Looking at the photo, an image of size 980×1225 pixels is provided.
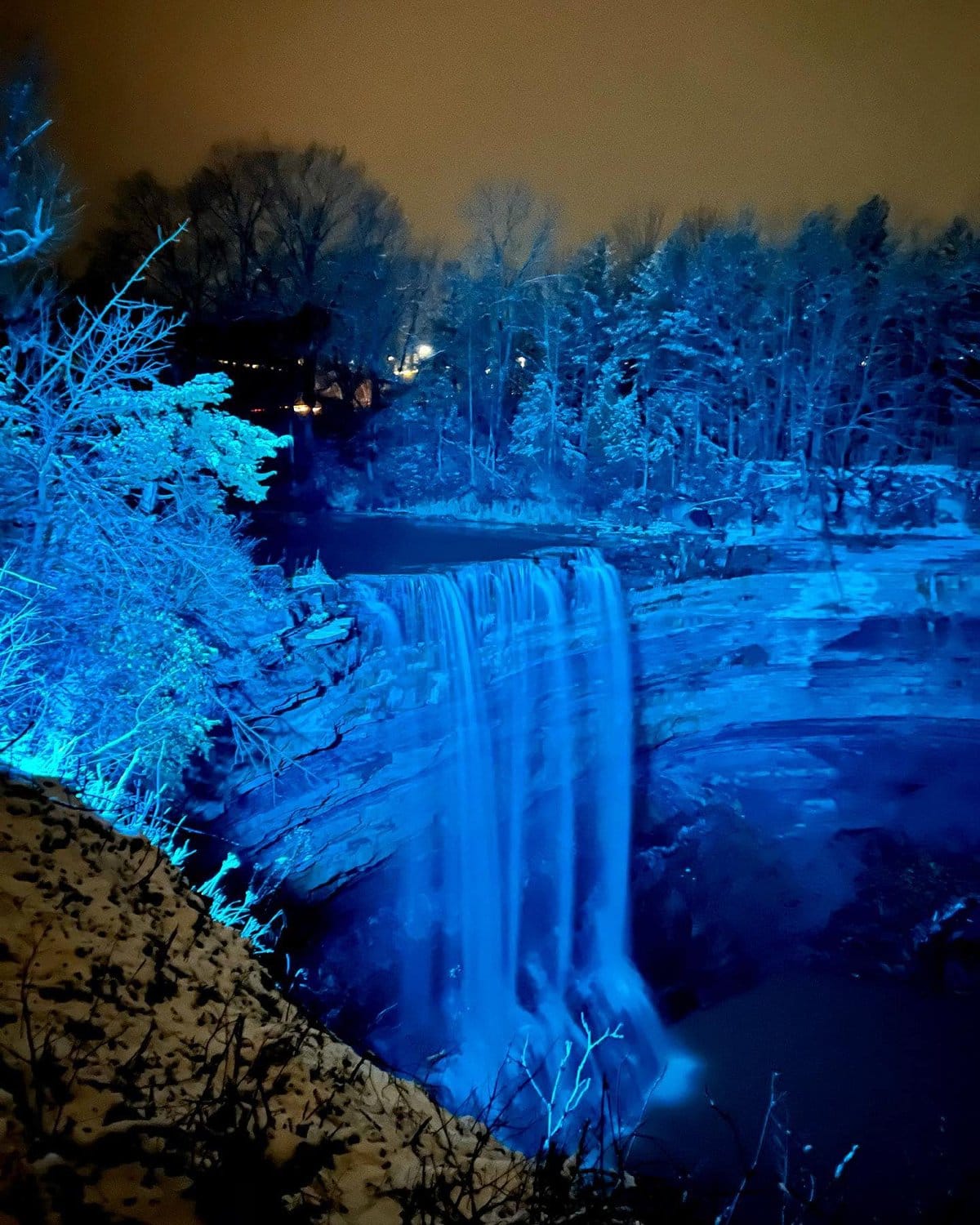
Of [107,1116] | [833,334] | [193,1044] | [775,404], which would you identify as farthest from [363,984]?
[833,334]

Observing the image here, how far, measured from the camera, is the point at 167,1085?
310cm

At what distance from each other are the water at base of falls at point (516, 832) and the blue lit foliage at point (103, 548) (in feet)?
12.5

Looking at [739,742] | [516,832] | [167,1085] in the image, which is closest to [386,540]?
[516,832]

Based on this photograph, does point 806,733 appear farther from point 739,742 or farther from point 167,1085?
point 167,1085

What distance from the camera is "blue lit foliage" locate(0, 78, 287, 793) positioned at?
708 cm

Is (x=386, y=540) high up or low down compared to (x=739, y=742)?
up

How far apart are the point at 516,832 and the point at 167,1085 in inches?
458

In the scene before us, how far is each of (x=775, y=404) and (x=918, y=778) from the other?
9.40 m

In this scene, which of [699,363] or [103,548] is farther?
[699,363]

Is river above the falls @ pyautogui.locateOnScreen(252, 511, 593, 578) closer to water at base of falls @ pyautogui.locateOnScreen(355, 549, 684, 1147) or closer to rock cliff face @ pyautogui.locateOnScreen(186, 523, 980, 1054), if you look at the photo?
water at base of falls @ pyautogui.locateOnScreen(355, 549, 684, 1147)

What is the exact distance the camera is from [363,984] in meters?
12.3

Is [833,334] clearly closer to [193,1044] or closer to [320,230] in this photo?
[320,230]

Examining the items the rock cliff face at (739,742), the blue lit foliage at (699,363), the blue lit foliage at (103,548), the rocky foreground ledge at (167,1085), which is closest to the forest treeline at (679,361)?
the blue lit foliage at (699,363)

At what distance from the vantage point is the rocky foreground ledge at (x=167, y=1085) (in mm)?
2531
